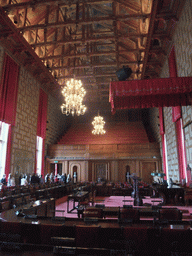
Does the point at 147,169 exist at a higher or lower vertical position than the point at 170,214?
higher

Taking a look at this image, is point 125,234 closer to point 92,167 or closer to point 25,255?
point 25,255

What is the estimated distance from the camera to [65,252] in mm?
2107

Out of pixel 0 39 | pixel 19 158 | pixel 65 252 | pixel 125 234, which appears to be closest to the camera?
pixel 65 252

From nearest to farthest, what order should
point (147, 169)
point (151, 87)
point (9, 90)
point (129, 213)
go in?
point (129, 213), point (151, 87), point (9, 90), point (147, 169)

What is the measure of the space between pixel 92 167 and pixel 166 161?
19.3ft

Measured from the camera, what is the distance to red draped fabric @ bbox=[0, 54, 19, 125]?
9.64 m

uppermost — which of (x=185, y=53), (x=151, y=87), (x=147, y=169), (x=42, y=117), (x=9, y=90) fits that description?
(x=185, y=53)

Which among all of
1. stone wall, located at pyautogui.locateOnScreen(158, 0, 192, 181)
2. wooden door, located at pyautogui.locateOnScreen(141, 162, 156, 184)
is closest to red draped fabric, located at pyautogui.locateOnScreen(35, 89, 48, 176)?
wooden door, located at pyautogui.locateOnScreen(141, 162, 156, 184)

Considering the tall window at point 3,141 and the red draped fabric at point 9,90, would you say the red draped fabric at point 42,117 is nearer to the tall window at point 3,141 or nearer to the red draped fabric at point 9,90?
the red draped fabric at point 9,90

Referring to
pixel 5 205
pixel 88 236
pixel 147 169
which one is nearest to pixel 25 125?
pixel 5 205

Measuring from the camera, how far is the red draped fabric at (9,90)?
9641 mm

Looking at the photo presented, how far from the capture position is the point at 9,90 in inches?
400

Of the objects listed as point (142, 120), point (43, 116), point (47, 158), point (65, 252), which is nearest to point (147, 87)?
point (65, 252)

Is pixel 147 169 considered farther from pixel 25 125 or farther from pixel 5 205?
pixel 5 205
